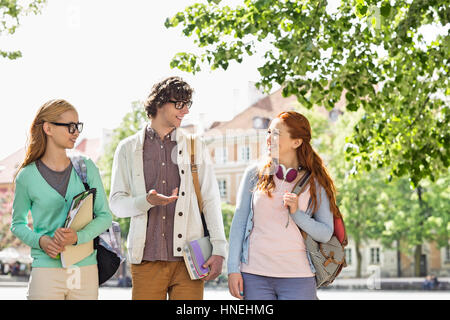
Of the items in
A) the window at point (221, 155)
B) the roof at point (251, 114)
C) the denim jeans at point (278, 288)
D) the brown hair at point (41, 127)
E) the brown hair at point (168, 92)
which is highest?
the roof at point (251, 114)

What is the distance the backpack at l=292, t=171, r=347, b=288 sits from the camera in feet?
13.3

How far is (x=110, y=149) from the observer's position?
4381 centimetres

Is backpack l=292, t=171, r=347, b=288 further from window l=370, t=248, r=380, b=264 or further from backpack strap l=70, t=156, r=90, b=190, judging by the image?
window l=370, t=248, r=380, b=264

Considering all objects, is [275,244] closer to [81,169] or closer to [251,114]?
[81,169]

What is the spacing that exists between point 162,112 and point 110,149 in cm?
3995

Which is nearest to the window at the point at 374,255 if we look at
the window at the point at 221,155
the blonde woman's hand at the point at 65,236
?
the window at the point at 221,155

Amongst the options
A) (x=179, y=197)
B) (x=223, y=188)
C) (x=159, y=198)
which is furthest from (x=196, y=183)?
(x=223, y=188)

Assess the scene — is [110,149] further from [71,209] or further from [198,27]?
[71,209]

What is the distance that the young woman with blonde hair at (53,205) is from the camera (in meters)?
3.82

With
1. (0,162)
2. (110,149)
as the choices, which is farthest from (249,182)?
(0,162)

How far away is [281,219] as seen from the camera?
13.5 feet

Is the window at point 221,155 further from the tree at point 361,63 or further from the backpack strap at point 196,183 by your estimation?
the backpack strap at point 196,183

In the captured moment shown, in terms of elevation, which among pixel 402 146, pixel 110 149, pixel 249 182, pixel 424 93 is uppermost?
pixel 110 149
